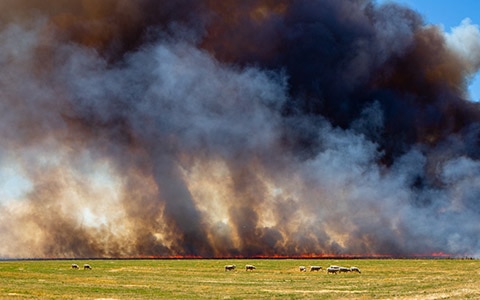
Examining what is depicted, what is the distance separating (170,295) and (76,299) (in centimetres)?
1021

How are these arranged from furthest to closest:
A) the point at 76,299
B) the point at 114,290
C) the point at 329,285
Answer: the point at 329,285
the point at 114,290
the point at 76,299

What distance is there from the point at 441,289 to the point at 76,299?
40463 millimetres

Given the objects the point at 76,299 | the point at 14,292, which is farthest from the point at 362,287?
the point at 14,292

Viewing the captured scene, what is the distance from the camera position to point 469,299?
163 feet

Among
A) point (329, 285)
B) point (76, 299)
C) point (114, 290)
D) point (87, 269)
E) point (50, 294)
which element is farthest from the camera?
point (87, 269)

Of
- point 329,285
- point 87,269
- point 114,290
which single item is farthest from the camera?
point 87,269

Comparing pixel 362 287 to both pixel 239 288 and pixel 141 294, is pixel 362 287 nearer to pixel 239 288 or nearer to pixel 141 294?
pixel 239 288

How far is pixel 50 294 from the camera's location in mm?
59031

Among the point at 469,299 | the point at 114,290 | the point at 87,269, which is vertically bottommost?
the point at 469,299

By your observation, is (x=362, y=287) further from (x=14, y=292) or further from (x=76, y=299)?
(x=14, y=292)

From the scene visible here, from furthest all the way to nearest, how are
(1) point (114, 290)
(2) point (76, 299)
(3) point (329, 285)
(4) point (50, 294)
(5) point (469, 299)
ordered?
1. (3) point (329, 285)
2. (1) point (114, 290)
3. (4) point (50, 294)
4. (2) point (76, 299)
5. (5) point (469, 299)

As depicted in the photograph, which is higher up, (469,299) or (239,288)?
(239,288)

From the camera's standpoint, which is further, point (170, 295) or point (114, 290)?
point (114, 290)

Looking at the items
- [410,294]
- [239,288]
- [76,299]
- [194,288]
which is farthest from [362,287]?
[76,299]
